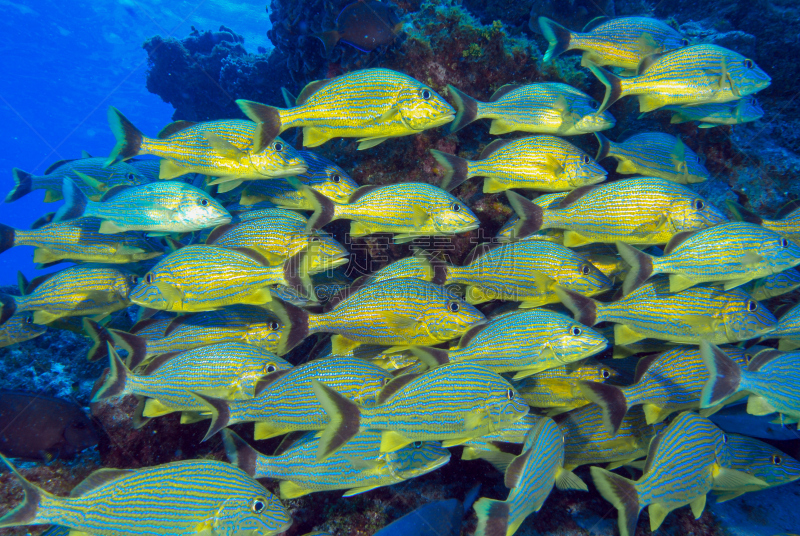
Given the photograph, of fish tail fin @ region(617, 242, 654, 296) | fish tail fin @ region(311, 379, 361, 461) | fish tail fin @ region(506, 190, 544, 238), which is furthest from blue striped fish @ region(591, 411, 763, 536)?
fish tail fin @ region(506, 190, 544, 238)

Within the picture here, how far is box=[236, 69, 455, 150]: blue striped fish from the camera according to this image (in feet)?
10.5

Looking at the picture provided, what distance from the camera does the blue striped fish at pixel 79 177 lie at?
15.0ft

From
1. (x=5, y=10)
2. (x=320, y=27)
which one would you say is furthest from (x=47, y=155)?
(x=320, y=27)

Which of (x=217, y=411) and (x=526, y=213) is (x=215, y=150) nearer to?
(x=217, y=411)

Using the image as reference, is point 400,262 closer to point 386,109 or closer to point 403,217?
point 403,217

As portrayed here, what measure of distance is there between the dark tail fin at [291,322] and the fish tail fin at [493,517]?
75.6 inches

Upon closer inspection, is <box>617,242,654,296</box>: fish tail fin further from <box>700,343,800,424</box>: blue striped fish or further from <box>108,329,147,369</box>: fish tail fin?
<box>108,329,147,369</box>: fish tail fin

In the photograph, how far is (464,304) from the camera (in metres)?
3.21

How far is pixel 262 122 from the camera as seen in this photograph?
3.18 meters

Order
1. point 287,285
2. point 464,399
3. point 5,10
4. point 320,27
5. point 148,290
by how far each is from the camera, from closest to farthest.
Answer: point 464,399 < point 148,290 < point 287,285 < point 320,27 < point 5,10

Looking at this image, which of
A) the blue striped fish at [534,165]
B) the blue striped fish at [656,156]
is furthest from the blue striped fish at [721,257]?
the blue striped fish at [656,156]

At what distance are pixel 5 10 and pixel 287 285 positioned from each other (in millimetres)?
66968

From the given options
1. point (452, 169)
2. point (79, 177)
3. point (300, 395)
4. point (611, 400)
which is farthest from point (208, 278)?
point (611, 400)

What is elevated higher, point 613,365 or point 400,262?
point 400,262
